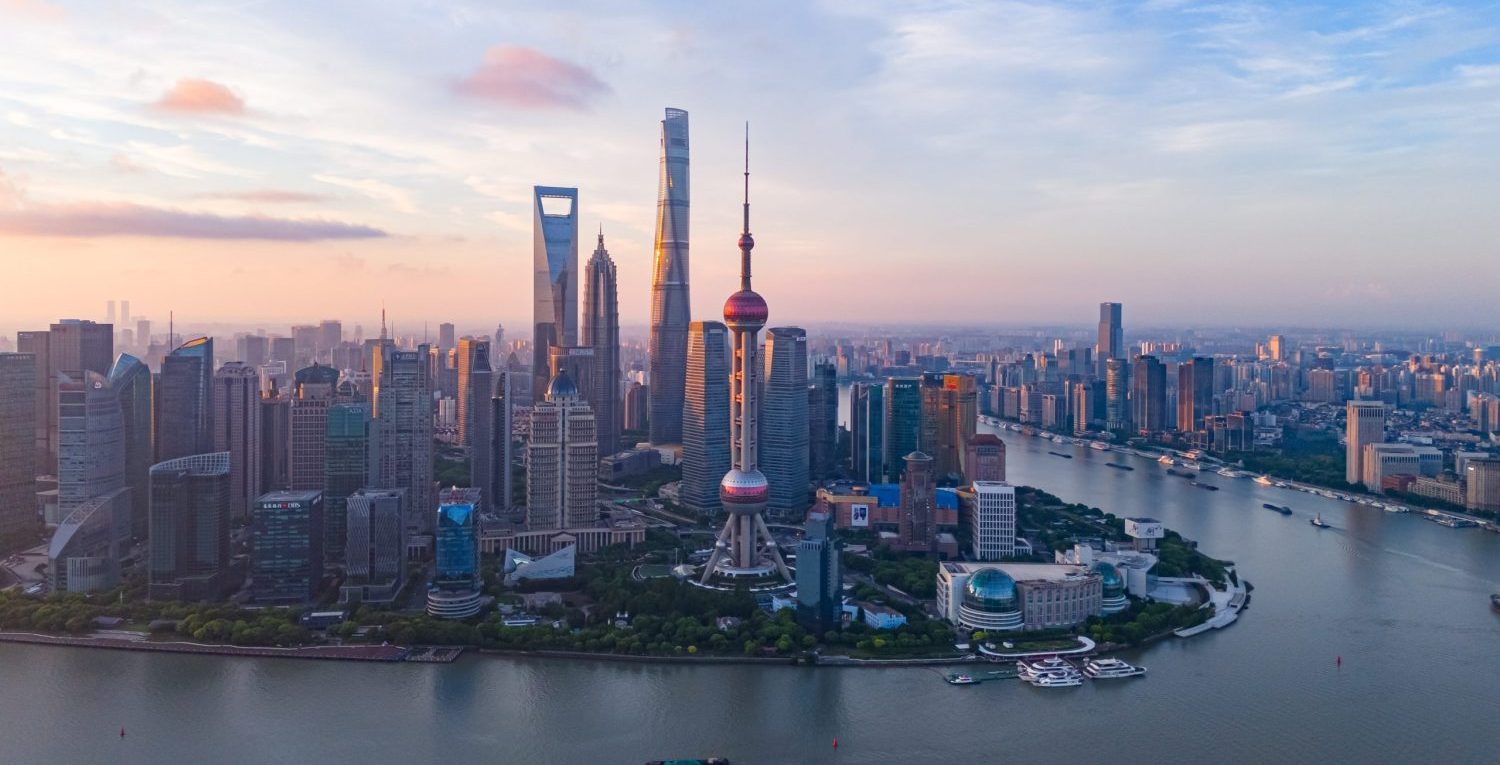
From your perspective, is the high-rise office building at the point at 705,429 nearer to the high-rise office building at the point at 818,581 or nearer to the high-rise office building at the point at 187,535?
the high-rise office building at the point at 818,581

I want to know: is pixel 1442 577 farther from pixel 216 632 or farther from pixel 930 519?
pixel 216 632

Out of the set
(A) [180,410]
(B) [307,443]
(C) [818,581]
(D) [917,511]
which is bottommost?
(C) [818,581]

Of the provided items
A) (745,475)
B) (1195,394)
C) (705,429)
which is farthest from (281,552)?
(1195,394)

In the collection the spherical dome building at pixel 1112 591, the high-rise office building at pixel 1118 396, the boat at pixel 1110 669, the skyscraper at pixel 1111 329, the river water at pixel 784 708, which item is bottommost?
the river water at pixel 784 708

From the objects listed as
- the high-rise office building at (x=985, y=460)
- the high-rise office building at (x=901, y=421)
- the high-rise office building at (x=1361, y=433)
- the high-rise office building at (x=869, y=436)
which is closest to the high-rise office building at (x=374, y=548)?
the high-rise office building at (x=985, y=460)

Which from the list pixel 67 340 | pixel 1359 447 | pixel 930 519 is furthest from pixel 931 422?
pixel 67 340

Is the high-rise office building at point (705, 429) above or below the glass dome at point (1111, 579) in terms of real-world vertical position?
above

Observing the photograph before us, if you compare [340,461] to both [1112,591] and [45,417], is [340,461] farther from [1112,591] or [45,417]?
[1112,591]
